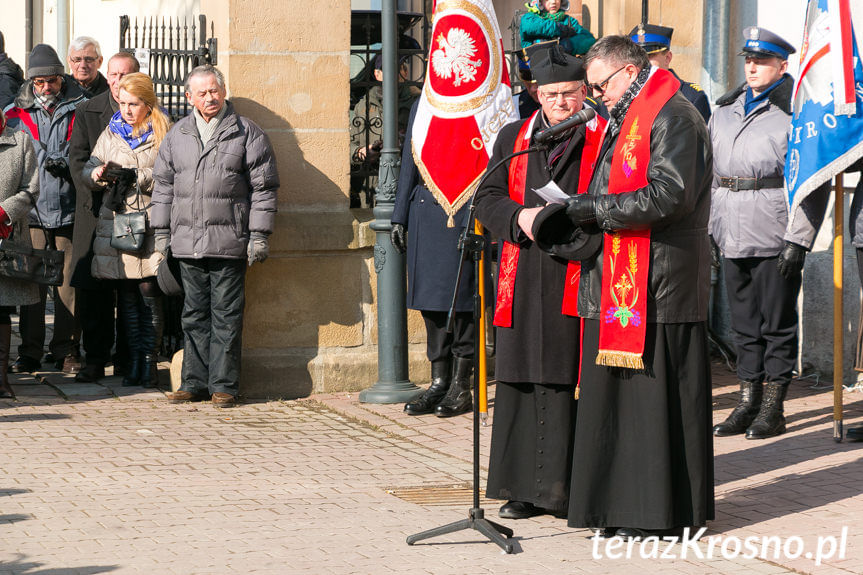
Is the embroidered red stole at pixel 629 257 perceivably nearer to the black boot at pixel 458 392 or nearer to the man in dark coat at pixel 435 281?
the man in dark coat at pixel 435 281

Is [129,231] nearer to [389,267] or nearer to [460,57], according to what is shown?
[389,267]

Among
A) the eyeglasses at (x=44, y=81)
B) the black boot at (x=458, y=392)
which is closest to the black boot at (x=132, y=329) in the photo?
the eyeglasses at (x=44, y=81)

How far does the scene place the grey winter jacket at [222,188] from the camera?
28.0 feet

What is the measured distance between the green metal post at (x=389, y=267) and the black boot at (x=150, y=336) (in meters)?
1.47

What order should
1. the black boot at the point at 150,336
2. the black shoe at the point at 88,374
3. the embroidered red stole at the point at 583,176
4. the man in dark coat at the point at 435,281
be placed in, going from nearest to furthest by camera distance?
the embroidered red stole at the point at 583,176, the man in dark coat at the point at 435,281, the black boot at the point at 150,336, the black shoe at the point at 88,374

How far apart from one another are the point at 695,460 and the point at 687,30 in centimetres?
507

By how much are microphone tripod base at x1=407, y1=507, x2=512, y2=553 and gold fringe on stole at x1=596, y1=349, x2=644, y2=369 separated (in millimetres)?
782

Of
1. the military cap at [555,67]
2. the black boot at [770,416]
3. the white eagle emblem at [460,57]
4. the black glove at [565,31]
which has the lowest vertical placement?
the black boot at [770,416]

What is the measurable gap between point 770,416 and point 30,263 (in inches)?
185

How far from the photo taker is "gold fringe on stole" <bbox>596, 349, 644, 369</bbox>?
5.46m

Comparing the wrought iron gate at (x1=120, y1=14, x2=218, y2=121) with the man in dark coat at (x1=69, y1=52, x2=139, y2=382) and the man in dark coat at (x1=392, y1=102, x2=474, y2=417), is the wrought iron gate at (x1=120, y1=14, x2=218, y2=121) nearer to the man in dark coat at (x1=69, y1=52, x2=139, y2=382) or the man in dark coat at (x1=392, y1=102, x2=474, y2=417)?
the man in dark coat at (x1=69, y1=52, x2=139, y2=382)


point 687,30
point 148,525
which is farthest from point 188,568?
point 687,30

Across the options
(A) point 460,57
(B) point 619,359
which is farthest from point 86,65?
(B) point 619,359

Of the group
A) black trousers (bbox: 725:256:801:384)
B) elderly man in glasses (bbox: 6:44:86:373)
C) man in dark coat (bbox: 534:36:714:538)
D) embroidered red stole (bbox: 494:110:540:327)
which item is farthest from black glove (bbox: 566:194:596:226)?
elderly man in glasses (bbox: 6:44:86:373)
